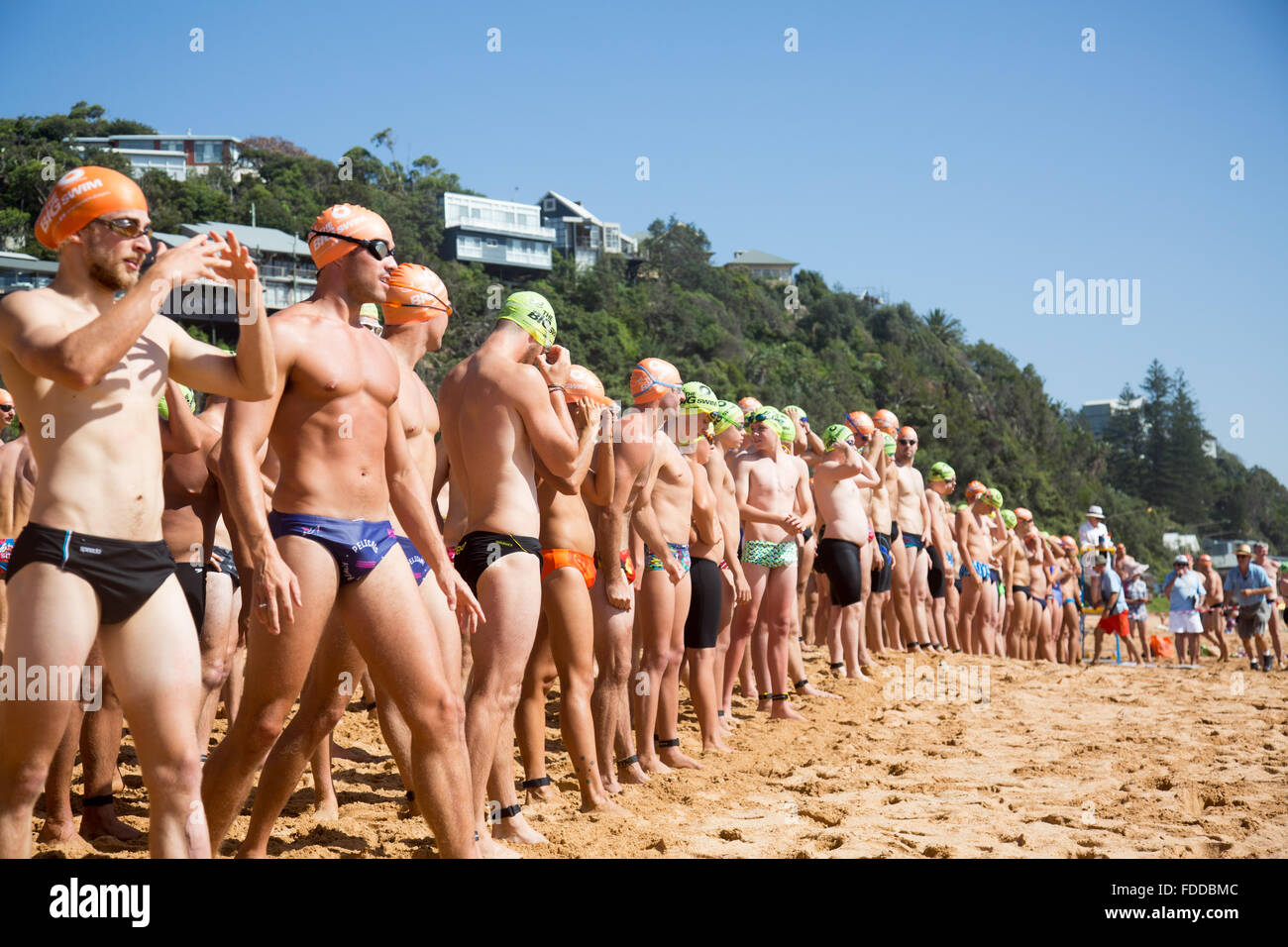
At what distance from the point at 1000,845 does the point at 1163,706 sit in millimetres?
6085

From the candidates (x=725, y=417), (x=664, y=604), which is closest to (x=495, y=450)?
(x=664, y=604)

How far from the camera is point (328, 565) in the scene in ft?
12.1

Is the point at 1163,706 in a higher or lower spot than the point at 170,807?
lower

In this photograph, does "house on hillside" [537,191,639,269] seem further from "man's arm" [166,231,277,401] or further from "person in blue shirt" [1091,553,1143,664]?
"man's arm" [166,231,277,401]

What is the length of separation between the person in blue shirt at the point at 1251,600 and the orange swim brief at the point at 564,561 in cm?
1487

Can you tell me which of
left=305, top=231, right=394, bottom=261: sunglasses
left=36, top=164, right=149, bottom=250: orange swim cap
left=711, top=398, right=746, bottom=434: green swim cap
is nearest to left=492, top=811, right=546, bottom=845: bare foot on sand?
left=305, top=231, right=394, bottom=261: sunglasses

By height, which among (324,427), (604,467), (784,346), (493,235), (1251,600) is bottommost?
(1251,600)

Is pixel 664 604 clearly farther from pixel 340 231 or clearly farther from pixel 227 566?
pixel 340 231

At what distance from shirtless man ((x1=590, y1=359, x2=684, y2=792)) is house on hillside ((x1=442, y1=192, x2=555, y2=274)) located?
258 feet

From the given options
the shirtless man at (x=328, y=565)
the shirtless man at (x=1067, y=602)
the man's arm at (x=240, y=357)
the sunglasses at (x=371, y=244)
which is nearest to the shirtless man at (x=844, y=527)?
the sunglasses at (x=371, y=244)

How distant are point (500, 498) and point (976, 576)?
11.6m
